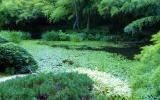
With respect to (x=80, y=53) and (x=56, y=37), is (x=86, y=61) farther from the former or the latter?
(x=56, y=37)

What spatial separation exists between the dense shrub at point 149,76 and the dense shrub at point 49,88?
1599 mm

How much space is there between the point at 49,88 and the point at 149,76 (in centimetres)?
274

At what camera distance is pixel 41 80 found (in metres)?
8.63

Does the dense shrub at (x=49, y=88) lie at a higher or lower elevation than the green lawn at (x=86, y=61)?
higher

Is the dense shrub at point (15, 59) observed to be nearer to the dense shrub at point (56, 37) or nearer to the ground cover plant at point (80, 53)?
the ground cover plant at point (80, 53)

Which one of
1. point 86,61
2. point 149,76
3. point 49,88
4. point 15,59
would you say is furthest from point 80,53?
point 149,76

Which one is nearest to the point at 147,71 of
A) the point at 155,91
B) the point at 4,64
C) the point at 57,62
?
the point at 155,91

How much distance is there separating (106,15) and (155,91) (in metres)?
24.6

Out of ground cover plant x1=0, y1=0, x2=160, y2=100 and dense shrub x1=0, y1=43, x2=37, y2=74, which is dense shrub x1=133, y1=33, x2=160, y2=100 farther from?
dense shrub x1=0, y1=43, x2=37, y2=74

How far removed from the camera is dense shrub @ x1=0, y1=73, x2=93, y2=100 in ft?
24.4

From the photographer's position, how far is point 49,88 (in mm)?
7887

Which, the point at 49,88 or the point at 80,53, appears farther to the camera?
the point at 80,53

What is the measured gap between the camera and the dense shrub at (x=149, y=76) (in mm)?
5191

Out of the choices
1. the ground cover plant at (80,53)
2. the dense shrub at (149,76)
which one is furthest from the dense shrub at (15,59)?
the dense shrub at (149,76)
